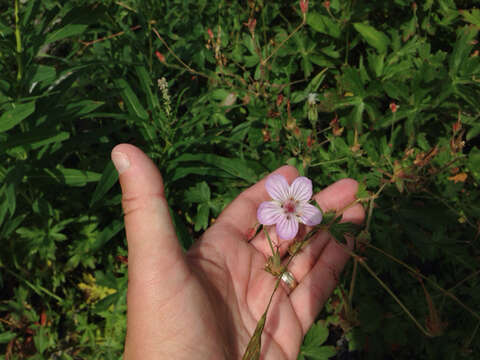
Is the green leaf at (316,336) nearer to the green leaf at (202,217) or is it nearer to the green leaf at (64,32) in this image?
the green leaf at (202,217)

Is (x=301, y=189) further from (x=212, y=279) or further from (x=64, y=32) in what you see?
(x=64, y=32)

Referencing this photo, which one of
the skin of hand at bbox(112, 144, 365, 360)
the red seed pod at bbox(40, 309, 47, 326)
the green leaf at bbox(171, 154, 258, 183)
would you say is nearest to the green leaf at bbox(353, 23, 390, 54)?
the skin of hand at bbox(112, 144, 365, 360)

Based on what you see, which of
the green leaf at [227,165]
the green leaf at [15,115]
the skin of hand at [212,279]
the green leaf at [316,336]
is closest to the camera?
the skin of hand at [212,279]

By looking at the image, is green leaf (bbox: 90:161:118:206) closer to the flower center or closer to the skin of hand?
the skin of hand

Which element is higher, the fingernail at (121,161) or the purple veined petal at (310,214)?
the fingernail at (121,161)

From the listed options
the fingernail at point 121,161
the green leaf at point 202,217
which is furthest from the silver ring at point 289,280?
the fingernail at point 121,161

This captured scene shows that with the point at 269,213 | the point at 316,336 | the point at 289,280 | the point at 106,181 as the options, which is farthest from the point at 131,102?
the point at 316,336

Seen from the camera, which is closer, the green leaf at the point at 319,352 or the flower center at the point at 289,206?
the flower center at the point at 289,206
